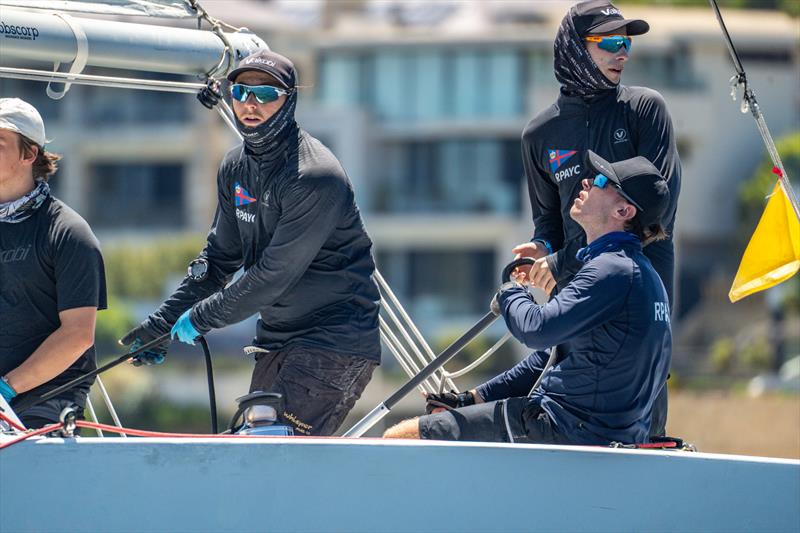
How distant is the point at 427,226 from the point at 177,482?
38984 millimetres

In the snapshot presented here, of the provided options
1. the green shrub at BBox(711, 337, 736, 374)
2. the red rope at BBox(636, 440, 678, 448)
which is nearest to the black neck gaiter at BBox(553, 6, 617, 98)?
the red rope at BBox(636, 440, 678, 448)

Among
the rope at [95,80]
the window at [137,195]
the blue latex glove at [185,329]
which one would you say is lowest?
the window at [137,195]

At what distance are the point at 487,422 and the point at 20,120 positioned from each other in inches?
72.1

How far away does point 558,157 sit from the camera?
5016 millimetres

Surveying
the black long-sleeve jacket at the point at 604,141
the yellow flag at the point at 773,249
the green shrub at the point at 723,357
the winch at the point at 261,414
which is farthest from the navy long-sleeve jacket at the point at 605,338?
the green shrub at the point at 723,357

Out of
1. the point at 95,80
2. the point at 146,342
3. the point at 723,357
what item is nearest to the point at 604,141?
the point at 146,342

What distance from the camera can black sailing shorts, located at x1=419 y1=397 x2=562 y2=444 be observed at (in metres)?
4.38

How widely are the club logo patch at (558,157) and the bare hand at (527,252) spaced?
27cm

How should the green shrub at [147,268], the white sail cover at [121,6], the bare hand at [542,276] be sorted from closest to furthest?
1. the bare hand at [542,276]
2. the white sail cover at [121,6]
3. the green shrub at [147,268]

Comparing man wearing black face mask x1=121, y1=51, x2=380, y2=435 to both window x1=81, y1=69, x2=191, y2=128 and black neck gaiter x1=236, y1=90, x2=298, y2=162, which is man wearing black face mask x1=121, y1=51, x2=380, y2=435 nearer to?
black neck gaiter x1=236, y1=90, x2=298, y2=162

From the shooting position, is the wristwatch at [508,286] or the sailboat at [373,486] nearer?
the sailboat at [373,486]

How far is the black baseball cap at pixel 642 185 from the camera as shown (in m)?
4.19

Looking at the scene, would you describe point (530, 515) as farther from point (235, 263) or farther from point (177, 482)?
point (235, 263)

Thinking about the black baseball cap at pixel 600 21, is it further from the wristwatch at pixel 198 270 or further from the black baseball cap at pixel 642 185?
the wristwatch at pixel 198 270
